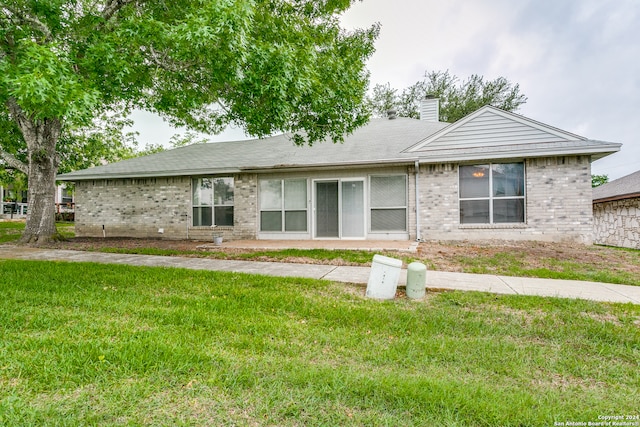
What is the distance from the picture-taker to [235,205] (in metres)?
11.9

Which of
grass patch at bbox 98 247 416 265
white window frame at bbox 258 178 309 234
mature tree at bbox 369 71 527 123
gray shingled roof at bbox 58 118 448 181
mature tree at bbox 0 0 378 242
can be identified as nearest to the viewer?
mature tree at bbox 0 0 378 242

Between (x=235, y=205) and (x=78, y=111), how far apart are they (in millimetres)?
7429

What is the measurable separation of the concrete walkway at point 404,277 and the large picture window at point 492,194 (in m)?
4.60

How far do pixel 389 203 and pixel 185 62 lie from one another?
7239mm

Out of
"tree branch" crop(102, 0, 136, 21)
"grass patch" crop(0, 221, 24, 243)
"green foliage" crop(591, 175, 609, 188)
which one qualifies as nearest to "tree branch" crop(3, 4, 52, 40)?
"tree branch" crop(102, 0, 136, 21)

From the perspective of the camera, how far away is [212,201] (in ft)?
40.3

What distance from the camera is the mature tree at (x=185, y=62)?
4.78m

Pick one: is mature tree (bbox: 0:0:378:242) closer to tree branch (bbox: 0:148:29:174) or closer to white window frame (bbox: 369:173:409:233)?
tree branch (bbox: 0:148:29:174)

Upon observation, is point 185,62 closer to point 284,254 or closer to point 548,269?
point 284,254

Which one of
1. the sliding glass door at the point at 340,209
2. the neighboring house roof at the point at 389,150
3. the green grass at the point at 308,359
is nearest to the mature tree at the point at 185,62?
the neighboring house roof at the point at 389,150

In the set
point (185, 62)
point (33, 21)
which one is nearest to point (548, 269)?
point (185, 62)

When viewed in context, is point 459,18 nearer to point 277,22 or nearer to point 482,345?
point 277,22

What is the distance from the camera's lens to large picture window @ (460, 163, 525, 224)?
32.1ft

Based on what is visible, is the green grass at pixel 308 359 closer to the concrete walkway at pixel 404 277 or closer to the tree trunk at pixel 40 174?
the concrete walkway at pixel 404 277
